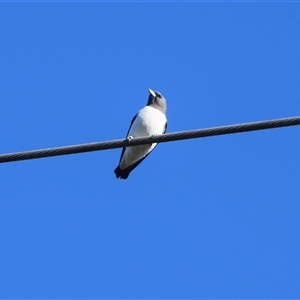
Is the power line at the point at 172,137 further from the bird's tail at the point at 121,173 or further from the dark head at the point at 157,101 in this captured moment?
the dark head at the point at 157,101

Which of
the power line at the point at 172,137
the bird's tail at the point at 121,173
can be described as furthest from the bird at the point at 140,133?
the power line at the point at 172,137

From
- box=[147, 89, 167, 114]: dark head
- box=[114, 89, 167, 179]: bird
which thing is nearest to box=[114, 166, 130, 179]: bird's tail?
box=[114, 89, 167, 179]: bird

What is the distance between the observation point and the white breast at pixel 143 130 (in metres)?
10.5

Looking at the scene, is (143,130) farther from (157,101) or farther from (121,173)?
(157,101)

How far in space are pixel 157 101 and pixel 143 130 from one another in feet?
3.59

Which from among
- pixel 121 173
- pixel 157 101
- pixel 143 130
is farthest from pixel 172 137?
pixel 157 101

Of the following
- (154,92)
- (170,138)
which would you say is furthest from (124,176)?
(170,138)

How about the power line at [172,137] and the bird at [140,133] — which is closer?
the power line at [172,137]

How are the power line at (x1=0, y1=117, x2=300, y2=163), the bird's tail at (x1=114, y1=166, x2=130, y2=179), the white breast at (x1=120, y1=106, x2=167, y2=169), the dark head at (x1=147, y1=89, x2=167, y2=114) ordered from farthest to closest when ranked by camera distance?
1. the dark head at (x1=147, y1=89, x2=167, y2=114)
2. the bird's tail at (x1=114, y1=166, x2=130, y2=179)
3. the white breast at (x1=120, y1=106, x2=167, y2=169)
4. the power line at (x1=0, y1=117, x2=300, y2=163)

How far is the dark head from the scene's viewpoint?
11344mm

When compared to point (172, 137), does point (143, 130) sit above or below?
above

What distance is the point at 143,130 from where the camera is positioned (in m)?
10.5

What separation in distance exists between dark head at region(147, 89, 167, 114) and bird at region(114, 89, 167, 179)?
0.41m

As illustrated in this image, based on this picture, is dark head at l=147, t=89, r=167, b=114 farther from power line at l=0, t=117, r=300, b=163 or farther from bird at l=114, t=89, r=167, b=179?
power line at l=0, t=117, r=300, b=163
